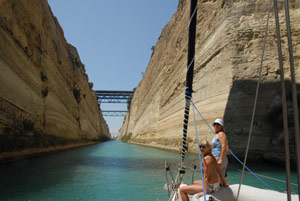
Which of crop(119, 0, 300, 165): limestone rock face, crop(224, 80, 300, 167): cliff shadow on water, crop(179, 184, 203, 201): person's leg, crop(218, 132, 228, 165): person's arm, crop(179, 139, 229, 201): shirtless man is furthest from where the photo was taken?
crop(119, 0, 300, 165): limestone rock face

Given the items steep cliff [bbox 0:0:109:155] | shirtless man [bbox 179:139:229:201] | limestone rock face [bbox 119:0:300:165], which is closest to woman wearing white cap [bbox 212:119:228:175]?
shirtless man [bbox 179:139:229:201]

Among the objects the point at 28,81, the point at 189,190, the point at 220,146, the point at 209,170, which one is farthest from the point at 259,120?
the point at 28,81

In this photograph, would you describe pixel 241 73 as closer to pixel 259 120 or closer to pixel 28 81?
pixel 259 120

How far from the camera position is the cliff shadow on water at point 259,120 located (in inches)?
357

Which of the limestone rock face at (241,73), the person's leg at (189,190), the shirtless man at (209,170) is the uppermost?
the limestone rock face at (241,73)

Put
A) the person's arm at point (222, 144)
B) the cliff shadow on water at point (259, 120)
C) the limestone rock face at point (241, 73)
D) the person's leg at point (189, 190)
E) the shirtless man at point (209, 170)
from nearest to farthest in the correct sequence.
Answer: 1. the shirtless man at point (209, 170)
2. the person's leg at point (189, 190)
3. the person's arm at point (222, 144)
4. the cliff shadow on water at point (259, 120)
5. the limestone rock face at point (241, 73)

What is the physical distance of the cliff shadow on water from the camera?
906 cm

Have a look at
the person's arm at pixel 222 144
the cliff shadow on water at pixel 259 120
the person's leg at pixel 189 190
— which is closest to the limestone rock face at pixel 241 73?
the cliff shadow on water at pixel 259 120

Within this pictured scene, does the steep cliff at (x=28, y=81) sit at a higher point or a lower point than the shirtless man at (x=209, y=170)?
higher

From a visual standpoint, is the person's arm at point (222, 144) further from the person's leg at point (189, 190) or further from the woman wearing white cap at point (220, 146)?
the person's leg at point (189, 190)

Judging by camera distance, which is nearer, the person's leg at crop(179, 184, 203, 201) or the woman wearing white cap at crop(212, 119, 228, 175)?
the person's leg at crop(179, 184, 203, 201)

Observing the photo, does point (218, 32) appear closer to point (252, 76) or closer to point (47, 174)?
point (252, 76)

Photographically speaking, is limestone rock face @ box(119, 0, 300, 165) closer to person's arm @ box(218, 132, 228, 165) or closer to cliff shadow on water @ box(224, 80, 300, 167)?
cliff shadow on water @ box(224, 80, 300, 167)

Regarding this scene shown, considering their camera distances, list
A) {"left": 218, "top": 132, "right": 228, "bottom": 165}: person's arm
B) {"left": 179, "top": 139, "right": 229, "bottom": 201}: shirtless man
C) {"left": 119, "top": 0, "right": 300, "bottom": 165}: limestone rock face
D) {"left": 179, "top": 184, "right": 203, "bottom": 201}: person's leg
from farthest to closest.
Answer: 1. {"left": 119, "top": 0, "right": 300, "bottom": 165}: limestone rock face
2. {"left": 218, "top": 132, "right": 228, "bottom": 165}: person's arm
3. {"left": 179, "top": 184, "right": 203, "bottom": 201}: person's leg
4. {"left": 179, "top": 139, "right": 229, "bottom": 201}: shirtless man
